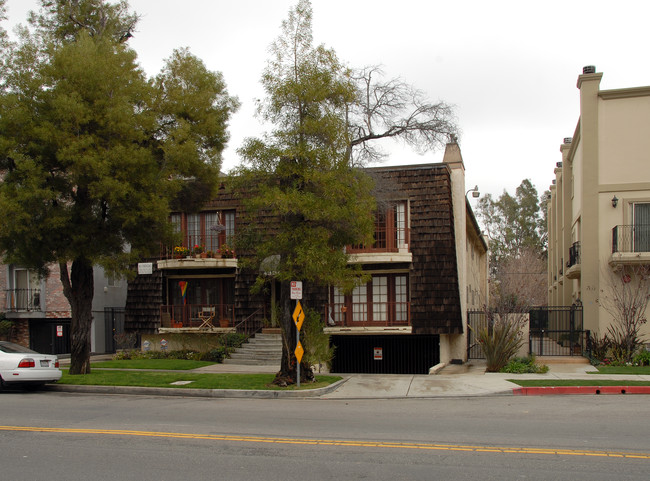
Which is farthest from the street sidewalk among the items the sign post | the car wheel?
the sign post

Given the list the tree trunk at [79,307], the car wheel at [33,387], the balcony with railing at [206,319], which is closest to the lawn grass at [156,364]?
the balcony with railing at [206,319]

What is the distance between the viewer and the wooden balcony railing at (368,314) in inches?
844

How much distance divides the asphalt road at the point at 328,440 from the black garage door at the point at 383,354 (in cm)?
876

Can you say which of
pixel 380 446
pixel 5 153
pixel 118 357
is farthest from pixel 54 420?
pixel 118 357

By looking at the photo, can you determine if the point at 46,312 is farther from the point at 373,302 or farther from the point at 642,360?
the point at 642,360

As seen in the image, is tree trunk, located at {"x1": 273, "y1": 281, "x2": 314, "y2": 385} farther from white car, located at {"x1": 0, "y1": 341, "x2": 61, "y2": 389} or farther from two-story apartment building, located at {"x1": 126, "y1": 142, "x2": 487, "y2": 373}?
white car, located at {"x1": 0, "y1": 341, "x2": 61, "y2": 389}

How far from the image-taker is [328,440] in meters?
8.91

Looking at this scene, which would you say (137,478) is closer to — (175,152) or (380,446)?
(380,446)

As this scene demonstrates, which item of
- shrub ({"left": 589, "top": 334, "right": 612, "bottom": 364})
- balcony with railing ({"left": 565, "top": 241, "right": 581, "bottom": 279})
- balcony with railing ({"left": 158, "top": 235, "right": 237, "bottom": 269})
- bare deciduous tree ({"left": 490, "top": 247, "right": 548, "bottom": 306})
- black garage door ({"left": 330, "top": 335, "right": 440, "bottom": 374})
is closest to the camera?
shrub ({"left": 589, "top": 334, "right": 612, "bottom": 364})

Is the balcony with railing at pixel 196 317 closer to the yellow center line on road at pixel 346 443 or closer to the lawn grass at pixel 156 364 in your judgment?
the lawn grass at pixel 156 364

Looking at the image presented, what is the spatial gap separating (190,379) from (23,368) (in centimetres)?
405

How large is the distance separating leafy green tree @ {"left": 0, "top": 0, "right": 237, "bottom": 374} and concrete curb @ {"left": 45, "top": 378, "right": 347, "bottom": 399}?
6.18 feet

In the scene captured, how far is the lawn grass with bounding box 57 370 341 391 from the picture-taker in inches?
599

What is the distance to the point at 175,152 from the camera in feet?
53.3
